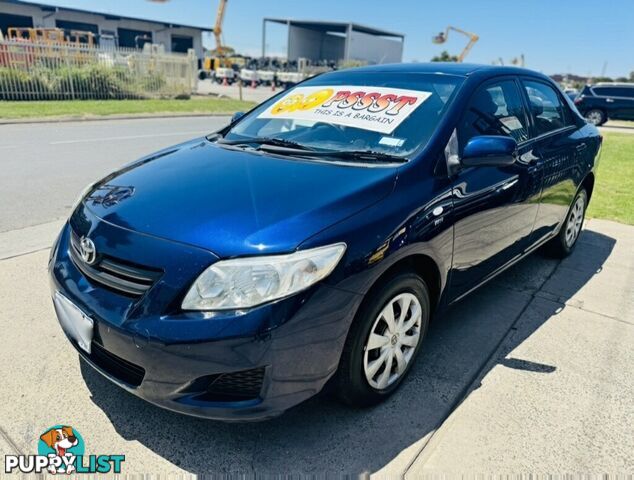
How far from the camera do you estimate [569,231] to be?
473cm

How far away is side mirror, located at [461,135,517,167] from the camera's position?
272 cm

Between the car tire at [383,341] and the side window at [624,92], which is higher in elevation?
the side window at [624,92]

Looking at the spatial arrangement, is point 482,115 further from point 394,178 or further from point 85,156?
point 85,156

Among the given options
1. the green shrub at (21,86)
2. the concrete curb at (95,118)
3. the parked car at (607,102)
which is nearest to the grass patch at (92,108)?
the concrete curb at (95,118)

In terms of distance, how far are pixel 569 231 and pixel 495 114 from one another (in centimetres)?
202

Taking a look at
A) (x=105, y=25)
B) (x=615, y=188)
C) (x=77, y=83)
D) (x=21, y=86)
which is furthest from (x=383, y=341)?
(x=105, y=25)

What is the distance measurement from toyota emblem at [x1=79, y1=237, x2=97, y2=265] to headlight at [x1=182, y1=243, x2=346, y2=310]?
60 cm

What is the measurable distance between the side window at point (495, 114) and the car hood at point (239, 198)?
0.79 metres

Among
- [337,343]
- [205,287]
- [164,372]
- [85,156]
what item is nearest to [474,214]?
[337,343]

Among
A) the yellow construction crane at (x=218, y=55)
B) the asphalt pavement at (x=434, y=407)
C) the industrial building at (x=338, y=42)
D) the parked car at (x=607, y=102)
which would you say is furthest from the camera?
the industrial building at (x=338, y=42)

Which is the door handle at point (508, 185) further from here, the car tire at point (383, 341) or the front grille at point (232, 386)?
the front grille at point (232, 386)

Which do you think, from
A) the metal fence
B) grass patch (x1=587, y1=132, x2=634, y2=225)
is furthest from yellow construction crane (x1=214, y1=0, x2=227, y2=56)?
grass patch (x1=587, y1=132, x2=634, y2=225)

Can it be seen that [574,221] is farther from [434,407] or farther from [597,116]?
[597,116]

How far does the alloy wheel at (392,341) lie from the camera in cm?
236
